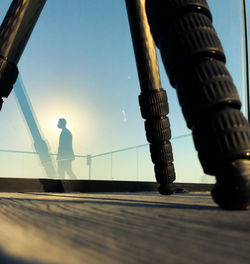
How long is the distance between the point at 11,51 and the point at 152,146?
0.52 metres

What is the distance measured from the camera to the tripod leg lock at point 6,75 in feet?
1.95

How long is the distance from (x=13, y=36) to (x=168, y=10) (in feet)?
1.26

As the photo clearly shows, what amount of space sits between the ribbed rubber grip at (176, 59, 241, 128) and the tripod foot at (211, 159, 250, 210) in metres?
0.08

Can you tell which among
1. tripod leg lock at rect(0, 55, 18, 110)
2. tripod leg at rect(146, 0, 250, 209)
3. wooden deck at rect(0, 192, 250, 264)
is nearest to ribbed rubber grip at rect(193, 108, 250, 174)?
tripod leg at rect(146, 0, 250, 209)

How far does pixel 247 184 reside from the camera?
1.09 feet

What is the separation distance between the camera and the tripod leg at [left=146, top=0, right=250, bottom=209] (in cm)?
34

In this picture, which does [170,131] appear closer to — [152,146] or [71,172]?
[152,146]

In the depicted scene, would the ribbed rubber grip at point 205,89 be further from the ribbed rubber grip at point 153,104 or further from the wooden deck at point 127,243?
the ribbed rubber grip at point 153,104

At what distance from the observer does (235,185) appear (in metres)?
0.33

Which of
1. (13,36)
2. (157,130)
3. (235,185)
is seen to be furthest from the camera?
(157,130)

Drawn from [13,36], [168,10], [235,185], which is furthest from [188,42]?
[13,36]

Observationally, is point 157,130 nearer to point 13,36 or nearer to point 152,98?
point 152,98

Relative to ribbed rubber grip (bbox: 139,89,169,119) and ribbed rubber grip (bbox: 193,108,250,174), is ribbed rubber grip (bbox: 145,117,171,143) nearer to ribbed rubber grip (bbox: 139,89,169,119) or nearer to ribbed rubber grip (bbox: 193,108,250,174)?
ribbed rubber grip (bbox: 139,89,169,119)

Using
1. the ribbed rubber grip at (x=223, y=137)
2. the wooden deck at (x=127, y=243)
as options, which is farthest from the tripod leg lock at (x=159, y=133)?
the wooden deck at (x=127, y=243)
